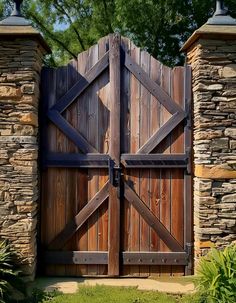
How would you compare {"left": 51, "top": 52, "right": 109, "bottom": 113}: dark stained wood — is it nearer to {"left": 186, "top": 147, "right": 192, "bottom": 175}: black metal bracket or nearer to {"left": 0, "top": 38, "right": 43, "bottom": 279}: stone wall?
{"left": 0, "top": 38, "right": 43, "bottom": 279}: stone wall

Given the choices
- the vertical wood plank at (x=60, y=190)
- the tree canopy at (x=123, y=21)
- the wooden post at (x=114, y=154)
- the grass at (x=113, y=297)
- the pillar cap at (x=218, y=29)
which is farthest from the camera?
the tree canopy at (x=123, y=21)

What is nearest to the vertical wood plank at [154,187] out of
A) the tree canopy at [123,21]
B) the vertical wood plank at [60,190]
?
the vertical wood plank at [60,190]

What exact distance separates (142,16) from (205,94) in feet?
23.9

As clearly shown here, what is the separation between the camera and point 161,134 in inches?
192

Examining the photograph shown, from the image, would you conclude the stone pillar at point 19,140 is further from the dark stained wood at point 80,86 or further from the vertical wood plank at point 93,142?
the vertical wood plank at point 93,142

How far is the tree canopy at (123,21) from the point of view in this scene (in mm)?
11164

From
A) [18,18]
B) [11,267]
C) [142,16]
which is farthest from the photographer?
[142,16]

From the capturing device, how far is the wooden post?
4832 mm

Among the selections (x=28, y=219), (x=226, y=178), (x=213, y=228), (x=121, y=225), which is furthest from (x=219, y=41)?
(x=28, y=219)

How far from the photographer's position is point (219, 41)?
4594 mm

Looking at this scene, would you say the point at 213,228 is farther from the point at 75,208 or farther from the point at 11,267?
the point at 11,267

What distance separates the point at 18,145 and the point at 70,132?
655 mm

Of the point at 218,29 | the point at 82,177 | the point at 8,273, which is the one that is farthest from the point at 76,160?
the point at 218,29

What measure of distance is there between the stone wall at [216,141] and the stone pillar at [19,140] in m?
1.88
